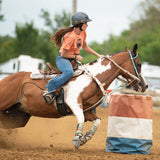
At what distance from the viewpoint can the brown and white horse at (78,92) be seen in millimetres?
5609

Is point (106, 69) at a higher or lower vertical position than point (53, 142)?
higher

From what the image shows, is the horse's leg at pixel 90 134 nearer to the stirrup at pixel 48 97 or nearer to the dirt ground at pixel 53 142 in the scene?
the dirt ground at pixel 53 142

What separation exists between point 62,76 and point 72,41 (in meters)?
0.72

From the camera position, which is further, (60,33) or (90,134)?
(60,33)

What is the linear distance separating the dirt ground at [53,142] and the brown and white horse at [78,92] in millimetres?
487

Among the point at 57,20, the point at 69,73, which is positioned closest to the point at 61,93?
the point at 69,73

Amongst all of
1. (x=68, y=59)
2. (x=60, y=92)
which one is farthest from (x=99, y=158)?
(x=68, y=59)

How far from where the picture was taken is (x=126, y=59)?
19.6 ft

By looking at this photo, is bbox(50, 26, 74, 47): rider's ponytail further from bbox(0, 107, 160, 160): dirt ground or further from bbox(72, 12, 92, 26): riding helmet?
bbox(0, 107, 160, 160): dirt ground

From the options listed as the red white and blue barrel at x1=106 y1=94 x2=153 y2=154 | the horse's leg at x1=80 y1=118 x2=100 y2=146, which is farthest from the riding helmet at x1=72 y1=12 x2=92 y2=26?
the horse's leg at x1=80 y1=118 x2=100 y2=146

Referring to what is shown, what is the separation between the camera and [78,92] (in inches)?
221

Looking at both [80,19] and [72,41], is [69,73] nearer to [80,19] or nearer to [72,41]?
[72,41]

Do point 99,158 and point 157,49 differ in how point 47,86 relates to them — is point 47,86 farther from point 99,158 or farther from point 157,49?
point 157,49

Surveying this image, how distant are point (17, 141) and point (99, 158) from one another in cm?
299
